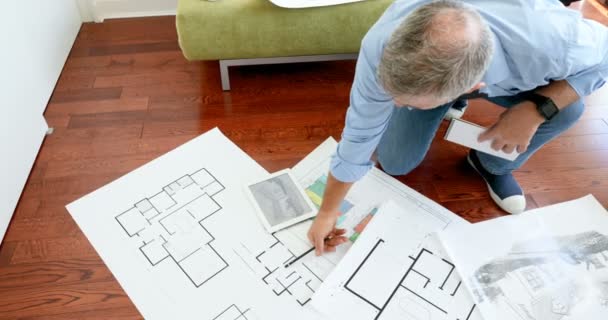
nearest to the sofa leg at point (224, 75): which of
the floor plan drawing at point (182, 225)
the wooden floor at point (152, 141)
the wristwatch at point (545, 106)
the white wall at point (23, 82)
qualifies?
the wooden floor at point (152, 141)

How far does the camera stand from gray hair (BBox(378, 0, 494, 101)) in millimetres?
546

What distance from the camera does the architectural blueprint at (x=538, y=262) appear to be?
860 millimetres

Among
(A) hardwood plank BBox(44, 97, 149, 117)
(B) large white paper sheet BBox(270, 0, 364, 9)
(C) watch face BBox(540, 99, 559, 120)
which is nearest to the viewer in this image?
(C) watch face BBox(540, 99, 559, 120)

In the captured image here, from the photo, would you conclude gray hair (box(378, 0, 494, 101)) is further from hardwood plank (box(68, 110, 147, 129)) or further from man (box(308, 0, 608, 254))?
hardwood plank (box(68, 110, 147, 129))

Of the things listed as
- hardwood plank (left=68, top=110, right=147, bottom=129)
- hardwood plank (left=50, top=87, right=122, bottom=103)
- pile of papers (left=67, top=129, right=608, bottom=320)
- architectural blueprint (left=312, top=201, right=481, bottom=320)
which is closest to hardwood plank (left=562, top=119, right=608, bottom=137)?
pile of papers (left=67, top=129, right=608, bottom=320)

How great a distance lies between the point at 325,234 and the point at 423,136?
0.34m

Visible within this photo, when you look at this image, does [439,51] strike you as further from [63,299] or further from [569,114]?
[63,299]

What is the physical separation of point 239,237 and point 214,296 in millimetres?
148

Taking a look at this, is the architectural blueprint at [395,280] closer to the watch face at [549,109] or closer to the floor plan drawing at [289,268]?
the floor plan drawing at [289,268]

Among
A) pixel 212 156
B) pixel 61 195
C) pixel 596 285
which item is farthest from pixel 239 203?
pixel 596 285

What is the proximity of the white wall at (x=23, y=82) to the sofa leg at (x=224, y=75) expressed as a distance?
532 mm

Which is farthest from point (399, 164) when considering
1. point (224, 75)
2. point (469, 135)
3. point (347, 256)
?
point (224, 75)

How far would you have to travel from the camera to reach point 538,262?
0.92 metres

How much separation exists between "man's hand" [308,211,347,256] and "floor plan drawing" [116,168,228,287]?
0.20 metres
